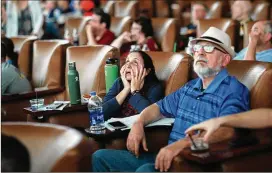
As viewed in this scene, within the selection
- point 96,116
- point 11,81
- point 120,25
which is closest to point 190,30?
point 120,25

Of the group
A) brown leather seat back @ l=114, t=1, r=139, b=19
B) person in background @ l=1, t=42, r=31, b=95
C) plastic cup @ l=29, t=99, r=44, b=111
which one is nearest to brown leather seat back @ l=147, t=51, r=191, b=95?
plastic cup @ l=29, t=99, r=44, b=111

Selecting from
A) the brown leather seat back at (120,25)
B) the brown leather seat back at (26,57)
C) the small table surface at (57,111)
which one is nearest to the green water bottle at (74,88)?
the small table surface at (57,111)

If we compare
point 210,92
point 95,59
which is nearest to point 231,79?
point 210,92

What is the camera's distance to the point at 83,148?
193 centimetres

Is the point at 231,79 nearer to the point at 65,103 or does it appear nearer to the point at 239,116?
the point at 239,116

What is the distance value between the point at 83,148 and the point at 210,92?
3.38 ft

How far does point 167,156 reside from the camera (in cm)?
252

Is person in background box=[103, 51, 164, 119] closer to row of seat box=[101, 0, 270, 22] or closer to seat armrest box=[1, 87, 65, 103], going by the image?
seat armrest box=[1, 87, 65, 103]

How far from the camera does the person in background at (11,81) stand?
13.7ft

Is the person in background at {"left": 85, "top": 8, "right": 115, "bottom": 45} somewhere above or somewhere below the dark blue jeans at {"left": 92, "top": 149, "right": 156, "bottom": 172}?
above

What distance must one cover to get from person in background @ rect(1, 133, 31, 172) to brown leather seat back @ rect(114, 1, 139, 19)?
612cm

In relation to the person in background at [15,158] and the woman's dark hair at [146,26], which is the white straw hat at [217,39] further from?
the woman's dark hair at [146,26]

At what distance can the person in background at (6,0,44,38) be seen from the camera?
6570 millimetres

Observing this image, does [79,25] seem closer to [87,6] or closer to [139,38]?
[139,38]
